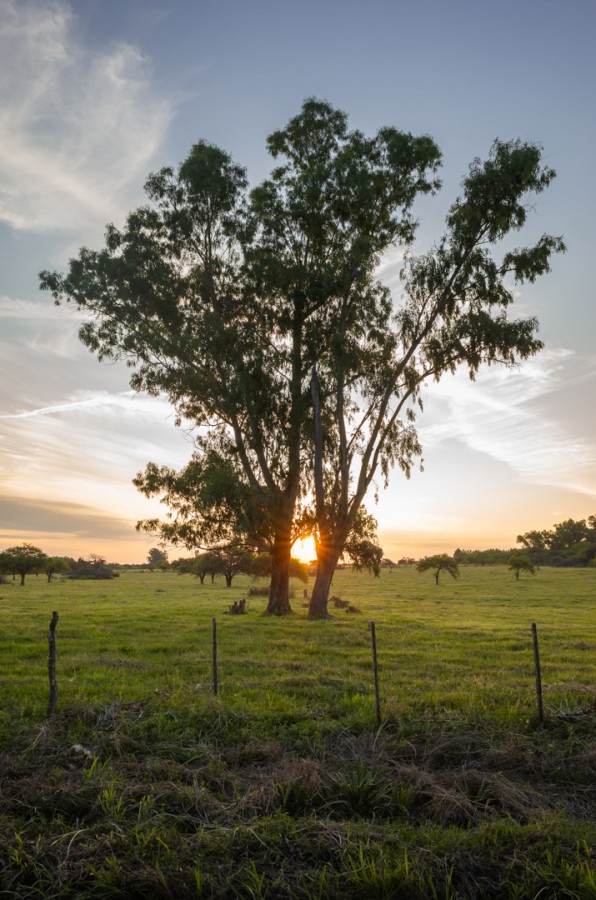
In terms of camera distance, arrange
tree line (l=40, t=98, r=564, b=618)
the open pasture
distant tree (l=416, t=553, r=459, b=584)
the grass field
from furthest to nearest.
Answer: distant tree (l=416, t=553, r=459, b=584), tree line (l=40, t=98, r=564, b=618), the open pasture, the grass field

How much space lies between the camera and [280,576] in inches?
1196

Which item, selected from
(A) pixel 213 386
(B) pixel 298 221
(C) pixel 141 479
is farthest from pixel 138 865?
(B) pixel 298 221

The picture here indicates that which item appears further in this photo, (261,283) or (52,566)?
(52,566)

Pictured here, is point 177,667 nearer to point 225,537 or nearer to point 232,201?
point 225,537

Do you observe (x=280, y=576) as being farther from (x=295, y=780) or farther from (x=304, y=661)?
(x=295, y=780)

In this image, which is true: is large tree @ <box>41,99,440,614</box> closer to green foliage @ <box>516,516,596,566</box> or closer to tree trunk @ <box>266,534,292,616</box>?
tree trunk @ <box>266,534,292,616</box>

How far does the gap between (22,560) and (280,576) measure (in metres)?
42.9

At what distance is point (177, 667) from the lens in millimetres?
15070

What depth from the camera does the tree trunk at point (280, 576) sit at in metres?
29.6

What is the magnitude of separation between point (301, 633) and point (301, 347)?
13.5 m

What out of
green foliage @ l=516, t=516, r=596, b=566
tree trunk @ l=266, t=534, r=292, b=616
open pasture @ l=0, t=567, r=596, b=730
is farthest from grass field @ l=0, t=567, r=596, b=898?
green foliage @ l=516, t=516, r=596, b=566

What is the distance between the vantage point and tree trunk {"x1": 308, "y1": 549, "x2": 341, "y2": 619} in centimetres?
2747

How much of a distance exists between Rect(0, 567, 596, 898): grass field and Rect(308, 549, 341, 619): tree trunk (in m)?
11.3

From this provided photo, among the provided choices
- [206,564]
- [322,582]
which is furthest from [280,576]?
[206,564]
